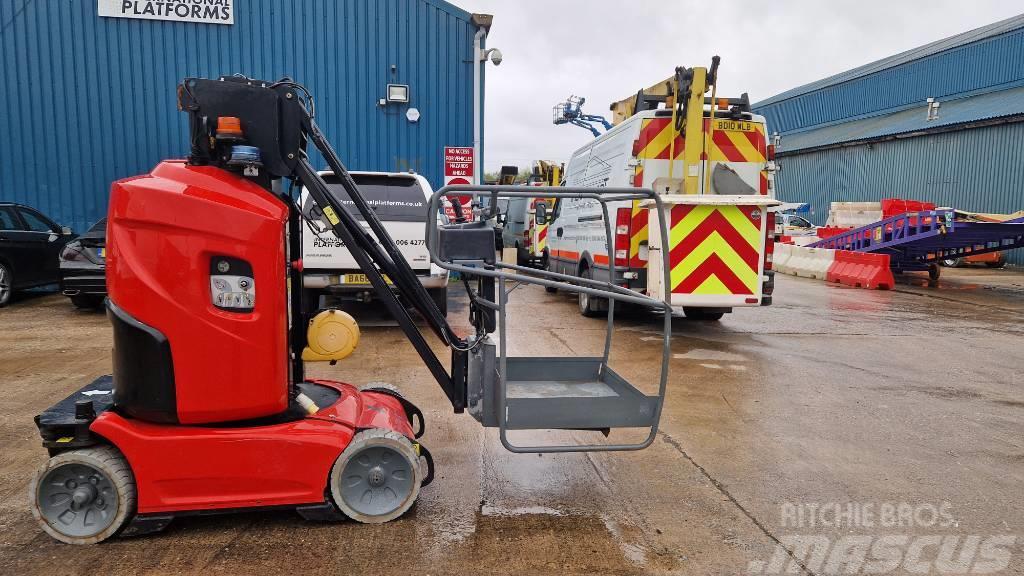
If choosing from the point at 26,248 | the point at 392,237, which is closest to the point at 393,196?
the point at 392,237

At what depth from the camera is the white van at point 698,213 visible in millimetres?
7469

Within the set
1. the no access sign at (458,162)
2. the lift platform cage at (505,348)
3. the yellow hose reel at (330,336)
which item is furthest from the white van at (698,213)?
the yellow hose reel at (330,336)

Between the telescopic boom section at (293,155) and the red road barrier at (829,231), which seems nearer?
the telescopic boom section at (293,155)

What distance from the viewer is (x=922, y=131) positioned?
24562 millimetres

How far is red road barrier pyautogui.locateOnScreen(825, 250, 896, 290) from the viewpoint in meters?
14.2

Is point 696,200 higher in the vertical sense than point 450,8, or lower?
lower

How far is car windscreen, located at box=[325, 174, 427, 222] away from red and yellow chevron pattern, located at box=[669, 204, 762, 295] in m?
3.01

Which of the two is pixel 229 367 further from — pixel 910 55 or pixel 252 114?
pixel 910 55

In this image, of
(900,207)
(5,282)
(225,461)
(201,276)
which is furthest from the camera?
(900,207)

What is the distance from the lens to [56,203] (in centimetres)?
1224

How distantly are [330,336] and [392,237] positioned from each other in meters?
3.89

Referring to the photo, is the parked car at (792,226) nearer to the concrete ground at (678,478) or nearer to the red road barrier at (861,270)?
the red road barrier at (861,270)

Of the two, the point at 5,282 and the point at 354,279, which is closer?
the point at 354,279

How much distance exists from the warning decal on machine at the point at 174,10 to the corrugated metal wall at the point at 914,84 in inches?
1060
